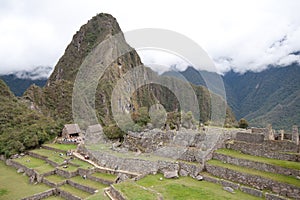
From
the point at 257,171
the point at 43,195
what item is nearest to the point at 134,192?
the point at 257,171

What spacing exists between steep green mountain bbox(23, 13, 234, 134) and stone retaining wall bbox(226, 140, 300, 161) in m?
16.1

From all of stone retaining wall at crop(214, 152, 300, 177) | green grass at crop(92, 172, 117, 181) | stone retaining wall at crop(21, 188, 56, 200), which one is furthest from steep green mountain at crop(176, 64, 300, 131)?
stone retaining wall at crop(21, 188, 56, 200)

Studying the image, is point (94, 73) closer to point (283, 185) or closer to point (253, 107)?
point (253, 107)

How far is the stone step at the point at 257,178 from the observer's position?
1041 centimetres

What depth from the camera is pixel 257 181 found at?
1141 centimetres

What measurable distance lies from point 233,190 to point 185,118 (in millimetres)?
12841

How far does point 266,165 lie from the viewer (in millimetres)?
11984

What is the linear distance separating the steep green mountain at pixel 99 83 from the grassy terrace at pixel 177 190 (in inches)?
709

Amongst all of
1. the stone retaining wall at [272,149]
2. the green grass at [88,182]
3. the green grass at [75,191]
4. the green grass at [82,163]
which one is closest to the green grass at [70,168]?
the green grass at [82,163]

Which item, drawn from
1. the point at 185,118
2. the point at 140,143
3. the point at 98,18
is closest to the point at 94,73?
the point at 98,18

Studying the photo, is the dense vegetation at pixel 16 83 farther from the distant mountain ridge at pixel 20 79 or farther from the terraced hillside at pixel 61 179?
the terraced hillside at pixel 61 179

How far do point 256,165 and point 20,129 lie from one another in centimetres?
2916

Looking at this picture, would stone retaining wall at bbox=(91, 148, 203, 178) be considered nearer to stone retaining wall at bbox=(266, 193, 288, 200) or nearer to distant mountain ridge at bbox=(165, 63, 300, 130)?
stone retaining wall at bbox=(266, 193, 288, 200)

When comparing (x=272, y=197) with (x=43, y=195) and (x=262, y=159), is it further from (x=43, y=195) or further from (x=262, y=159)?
(x=43, y=195)
